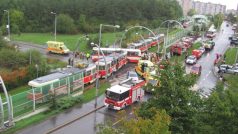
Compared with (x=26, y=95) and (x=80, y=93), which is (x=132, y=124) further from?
(x=80, y=93)

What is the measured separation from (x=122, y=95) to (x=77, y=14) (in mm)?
65019

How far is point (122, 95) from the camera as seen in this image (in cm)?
3212

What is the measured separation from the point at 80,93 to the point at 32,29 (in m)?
54.3

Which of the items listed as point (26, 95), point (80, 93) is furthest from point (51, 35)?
point (26, 95)

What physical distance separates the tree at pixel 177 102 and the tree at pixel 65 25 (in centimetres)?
6615

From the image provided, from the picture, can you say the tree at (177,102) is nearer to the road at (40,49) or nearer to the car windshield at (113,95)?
the car windshield at (113,95)

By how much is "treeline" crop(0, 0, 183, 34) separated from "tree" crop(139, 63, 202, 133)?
191 feet

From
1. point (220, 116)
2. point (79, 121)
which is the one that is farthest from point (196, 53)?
point (220, 116)

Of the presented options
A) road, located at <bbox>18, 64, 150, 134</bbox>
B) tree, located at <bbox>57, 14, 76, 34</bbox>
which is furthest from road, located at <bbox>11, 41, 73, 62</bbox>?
road, located at <bbox>18, 64, 150, 134</bbox>

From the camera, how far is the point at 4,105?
87.9 ft

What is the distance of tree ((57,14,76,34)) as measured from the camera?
8450 centimetres

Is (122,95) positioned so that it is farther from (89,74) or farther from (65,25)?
(65,25)

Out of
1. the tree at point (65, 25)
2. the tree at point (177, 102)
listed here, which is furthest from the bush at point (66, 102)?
the tree at point (65, 25)

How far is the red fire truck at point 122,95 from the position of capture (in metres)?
31.9
